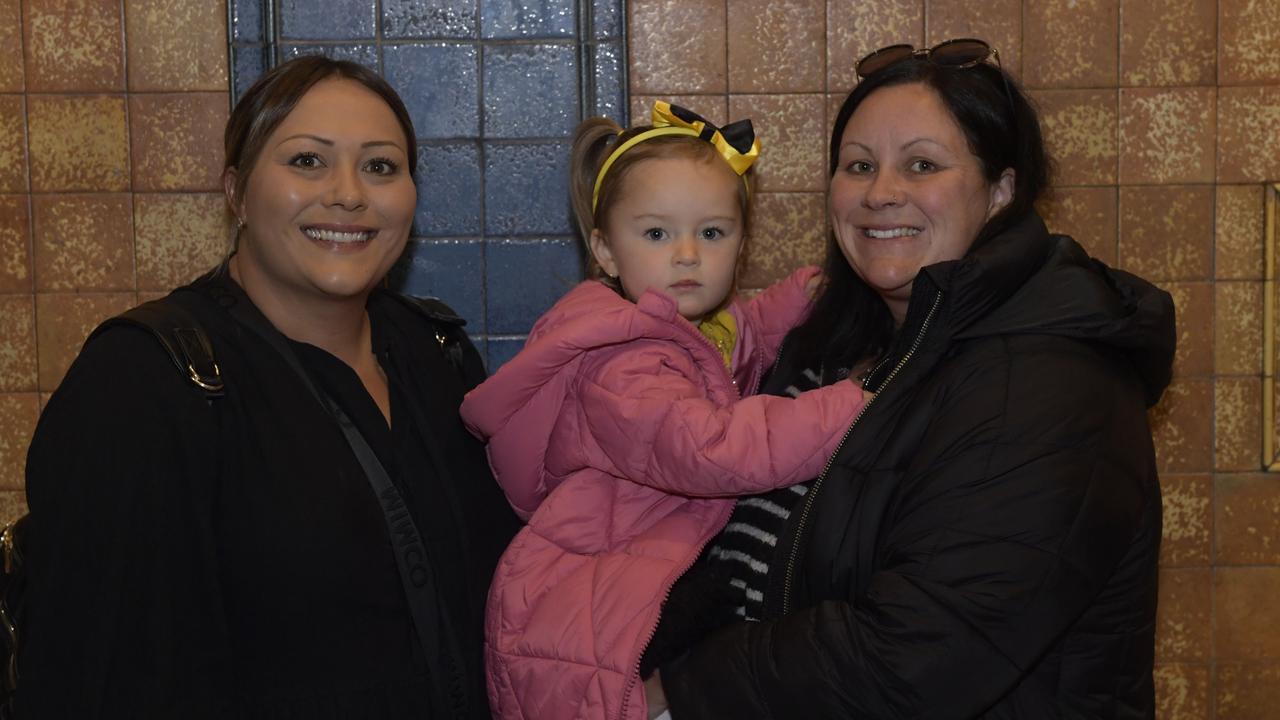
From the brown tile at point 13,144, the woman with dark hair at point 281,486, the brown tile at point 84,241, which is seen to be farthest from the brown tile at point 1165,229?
the brown tile at point 13,144

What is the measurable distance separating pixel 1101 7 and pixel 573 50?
131 cm

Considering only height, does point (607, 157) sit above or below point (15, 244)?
above

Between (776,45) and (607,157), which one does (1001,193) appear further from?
(776,45)

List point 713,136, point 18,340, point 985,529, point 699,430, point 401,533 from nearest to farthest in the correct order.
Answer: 1. point 985,529
2. point 699,430
3. point 401,533
4. point 713,136
5. point 18,340

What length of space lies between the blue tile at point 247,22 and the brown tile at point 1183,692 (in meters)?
2.79

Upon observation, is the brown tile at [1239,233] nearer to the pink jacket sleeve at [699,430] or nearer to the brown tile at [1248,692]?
the brown tile at [1248,692]

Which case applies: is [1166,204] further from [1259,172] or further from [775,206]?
[775,206]

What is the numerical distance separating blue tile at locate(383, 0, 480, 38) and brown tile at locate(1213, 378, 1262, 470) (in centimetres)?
213

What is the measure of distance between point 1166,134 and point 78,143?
2714 millimetres

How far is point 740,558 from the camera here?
6.07 feet

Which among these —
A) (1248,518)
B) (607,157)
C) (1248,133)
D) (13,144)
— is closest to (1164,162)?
(1248,133)

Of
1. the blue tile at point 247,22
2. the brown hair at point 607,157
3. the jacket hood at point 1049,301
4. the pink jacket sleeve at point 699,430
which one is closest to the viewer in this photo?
the jacket hood at point 1049,301

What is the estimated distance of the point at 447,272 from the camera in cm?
288

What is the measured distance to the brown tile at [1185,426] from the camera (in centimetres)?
291
